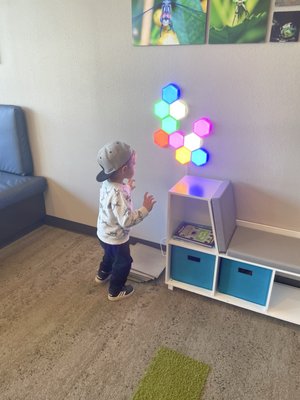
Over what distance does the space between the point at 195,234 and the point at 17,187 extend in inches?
52.6

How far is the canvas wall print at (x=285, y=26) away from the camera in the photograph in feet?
4.50

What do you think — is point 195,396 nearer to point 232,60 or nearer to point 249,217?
point 249,217

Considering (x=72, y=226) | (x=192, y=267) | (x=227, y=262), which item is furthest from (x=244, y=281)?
(x=72, y=226)

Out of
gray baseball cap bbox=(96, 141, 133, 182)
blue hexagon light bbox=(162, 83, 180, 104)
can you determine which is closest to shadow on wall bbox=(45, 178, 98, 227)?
gray baseball cap bbox=(96, 141, 133, 182)

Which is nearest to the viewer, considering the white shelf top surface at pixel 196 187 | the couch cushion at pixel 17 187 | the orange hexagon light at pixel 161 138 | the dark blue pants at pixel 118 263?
the white shelf top surface at pixel 196 187

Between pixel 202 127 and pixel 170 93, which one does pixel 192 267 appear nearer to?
pixel 202 127

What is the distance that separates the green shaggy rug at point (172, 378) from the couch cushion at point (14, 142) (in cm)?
171

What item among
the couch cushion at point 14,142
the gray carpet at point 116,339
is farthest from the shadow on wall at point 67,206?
the gray carpet at point 116,339

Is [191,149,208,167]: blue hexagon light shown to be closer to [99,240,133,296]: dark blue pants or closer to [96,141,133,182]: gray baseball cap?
[96,141,133,182]: gray baseball cap

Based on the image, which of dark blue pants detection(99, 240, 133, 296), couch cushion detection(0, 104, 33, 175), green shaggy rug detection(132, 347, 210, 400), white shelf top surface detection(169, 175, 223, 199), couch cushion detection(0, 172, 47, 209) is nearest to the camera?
green shaggy rug detection(132, 347, 210, 400)

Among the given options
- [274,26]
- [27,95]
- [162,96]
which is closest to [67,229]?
[27,95]

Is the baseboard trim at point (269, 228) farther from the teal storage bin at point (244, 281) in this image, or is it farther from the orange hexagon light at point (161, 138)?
the orange hexagon light at point (161, 138)

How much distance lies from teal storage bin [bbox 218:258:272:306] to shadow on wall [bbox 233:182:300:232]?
31 centimetres

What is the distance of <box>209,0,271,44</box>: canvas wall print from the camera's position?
1423 millimetres
